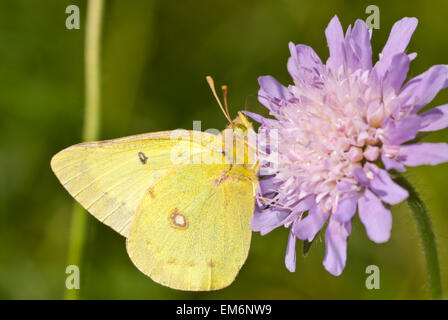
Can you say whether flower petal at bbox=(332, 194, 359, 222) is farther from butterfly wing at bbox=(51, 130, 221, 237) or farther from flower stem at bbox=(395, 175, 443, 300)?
butterfly wing at bbox=(51, 130, 221, 237)

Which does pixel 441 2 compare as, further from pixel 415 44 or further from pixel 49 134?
pixel 49 134

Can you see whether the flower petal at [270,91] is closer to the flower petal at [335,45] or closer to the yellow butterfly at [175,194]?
the yellow butterfly at [175,194]

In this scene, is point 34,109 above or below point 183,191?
above

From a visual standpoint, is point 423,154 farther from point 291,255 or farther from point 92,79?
point 92,79

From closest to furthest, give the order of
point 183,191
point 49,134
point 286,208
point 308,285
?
point 286,208 < point 183,191 < point 308,285 < point 49,134
